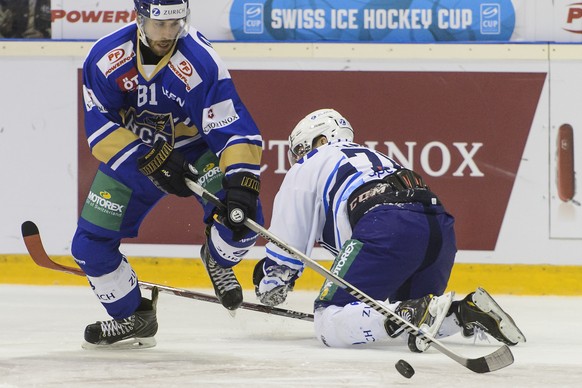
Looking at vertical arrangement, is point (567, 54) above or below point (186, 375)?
above

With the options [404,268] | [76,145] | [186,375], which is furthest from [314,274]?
[186,375]

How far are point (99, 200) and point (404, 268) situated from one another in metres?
0.95

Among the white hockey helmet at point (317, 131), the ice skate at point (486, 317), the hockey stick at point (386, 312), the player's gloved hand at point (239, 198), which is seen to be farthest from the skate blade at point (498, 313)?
the white hockey helmet at point (317, 131)

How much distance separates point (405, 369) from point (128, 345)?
3.83ft

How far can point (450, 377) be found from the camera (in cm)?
318

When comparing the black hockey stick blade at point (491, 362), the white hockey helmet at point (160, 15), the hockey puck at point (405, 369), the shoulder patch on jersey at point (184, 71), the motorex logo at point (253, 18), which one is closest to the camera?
the hockey puck at point (405, 369)

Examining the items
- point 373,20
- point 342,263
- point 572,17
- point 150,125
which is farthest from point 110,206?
point 572,17

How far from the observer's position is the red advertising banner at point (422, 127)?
5344mm

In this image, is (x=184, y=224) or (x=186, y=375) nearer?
(x=186, y=375)

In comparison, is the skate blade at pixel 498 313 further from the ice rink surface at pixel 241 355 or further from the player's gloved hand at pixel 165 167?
the player's gloved hand at pixel 165 167

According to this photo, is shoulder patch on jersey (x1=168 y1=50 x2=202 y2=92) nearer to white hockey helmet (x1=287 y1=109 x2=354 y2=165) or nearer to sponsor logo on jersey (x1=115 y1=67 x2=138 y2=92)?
sponsor logo on jersey (x1=115 y1=67 x2=138 y2=92)

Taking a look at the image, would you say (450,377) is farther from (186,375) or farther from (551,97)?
(551,97)

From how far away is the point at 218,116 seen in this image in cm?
365

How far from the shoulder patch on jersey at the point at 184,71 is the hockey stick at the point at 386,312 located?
29 cm
